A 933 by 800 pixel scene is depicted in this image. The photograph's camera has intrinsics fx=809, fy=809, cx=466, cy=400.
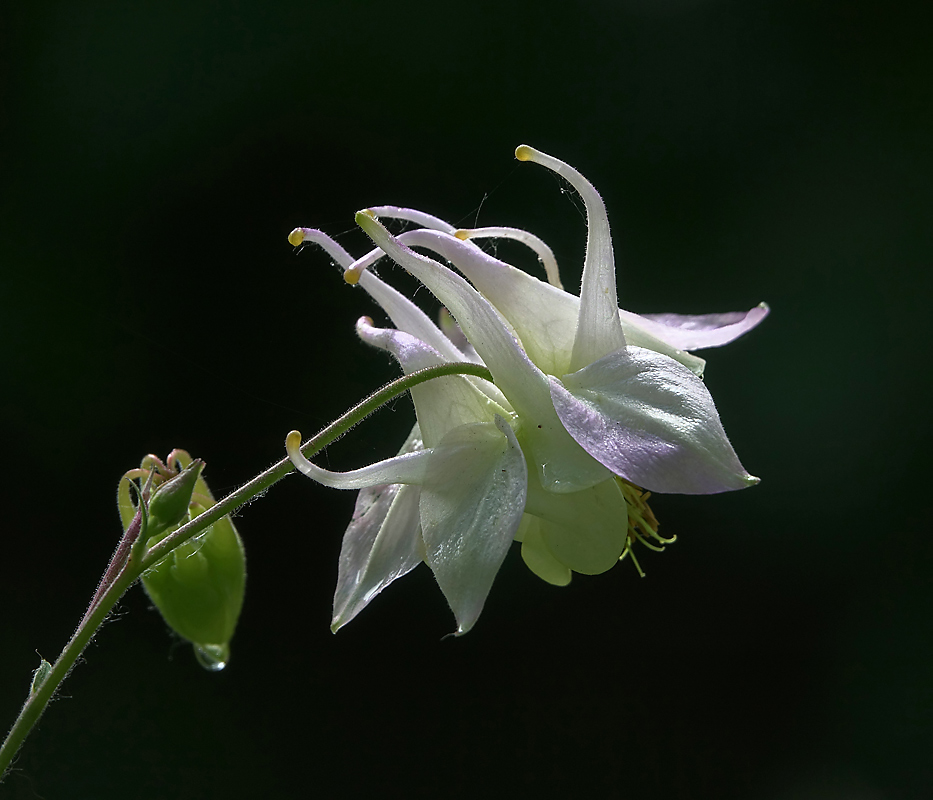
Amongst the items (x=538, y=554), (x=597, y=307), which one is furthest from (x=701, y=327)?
(x=538, y=554)

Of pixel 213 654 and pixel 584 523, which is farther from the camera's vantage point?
pixel 213 654

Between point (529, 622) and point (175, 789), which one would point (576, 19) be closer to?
point (529, 622)

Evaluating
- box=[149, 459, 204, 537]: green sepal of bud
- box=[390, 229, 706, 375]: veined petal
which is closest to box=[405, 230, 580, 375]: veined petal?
box=[390, 229, 706, 375]: veined petal

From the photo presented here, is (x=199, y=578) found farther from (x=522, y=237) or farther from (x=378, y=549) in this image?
(x=522, y=237)

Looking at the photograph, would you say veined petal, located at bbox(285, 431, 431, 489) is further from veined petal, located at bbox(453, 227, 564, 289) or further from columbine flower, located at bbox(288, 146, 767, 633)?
veined petal, located at bbox(453, 227, 564, 289)

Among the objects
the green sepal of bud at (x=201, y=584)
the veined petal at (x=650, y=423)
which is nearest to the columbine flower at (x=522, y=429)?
the veined petal at (x=650, y=423)
